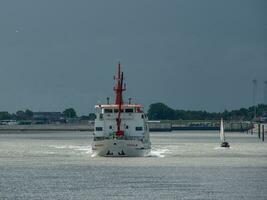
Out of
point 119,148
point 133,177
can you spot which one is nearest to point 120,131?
point 119,148

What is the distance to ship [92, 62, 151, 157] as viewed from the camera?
485ft

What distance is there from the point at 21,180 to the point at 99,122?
39579 millimetres

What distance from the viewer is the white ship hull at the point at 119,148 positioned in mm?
147625

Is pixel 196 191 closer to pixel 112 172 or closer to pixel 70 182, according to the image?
pixel 70 182

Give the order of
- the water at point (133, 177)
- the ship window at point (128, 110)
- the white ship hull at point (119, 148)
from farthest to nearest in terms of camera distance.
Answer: the ship window at point (128, 110), the white ship hull at point (119, 148), the water at point (133, 177)

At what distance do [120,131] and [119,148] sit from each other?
227 cm

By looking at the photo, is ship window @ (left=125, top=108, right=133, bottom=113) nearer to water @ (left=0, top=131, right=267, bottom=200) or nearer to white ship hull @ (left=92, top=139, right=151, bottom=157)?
white ship hull @ (left=92, top=139, right=151, bottom=157)

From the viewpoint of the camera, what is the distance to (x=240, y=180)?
112312 millimetres

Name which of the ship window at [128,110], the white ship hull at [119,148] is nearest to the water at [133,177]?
the white ship hull at [119,148]

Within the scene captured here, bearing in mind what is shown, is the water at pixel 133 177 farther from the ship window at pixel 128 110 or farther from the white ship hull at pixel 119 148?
the ship window at pixel 128 110

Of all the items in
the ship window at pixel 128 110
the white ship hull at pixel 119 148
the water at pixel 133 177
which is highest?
the ship window at pixel 128 110

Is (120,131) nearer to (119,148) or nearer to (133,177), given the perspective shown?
(119,148)

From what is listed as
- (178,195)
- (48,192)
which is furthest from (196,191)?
(48,192)

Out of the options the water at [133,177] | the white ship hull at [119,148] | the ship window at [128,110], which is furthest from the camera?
the ship window at [128,110]
